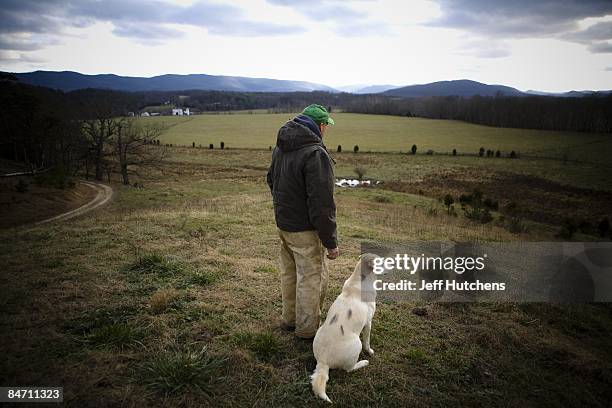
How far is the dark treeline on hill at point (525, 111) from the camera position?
81062 mm

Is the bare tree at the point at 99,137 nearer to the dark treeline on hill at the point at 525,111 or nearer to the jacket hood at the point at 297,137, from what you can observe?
the jacket hood at the point at 297,137

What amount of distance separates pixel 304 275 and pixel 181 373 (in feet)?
5.90

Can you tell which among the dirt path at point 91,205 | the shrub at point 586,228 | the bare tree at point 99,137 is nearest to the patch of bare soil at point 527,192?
the shrub at point 586,228

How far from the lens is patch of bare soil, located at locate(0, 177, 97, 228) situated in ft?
50.9

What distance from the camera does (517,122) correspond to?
92562 millimetres

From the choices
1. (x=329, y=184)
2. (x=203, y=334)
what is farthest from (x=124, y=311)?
(x=329, y=184)

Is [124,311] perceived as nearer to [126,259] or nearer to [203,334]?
[203,334]

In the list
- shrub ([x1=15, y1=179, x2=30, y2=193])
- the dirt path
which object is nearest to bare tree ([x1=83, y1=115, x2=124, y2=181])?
the dirt path

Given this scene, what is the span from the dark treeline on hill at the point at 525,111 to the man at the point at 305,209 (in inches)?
3904

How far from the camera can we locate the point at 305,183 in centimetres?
432

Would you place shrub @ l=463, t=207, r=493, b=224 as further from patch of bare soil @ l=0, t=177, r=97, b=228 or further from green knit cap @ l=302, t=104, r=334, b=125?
patch of bare soil @ l=0, t=177, r=97, b=228

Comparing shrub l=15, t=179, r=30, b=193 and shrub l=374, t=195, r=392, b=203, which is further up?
shrub l=15, t=179, r=30, b=193

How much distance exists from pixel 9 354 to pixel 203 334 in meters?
2.16

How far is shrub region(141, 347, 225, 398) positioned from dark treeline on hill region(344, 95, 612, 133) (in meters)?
101
